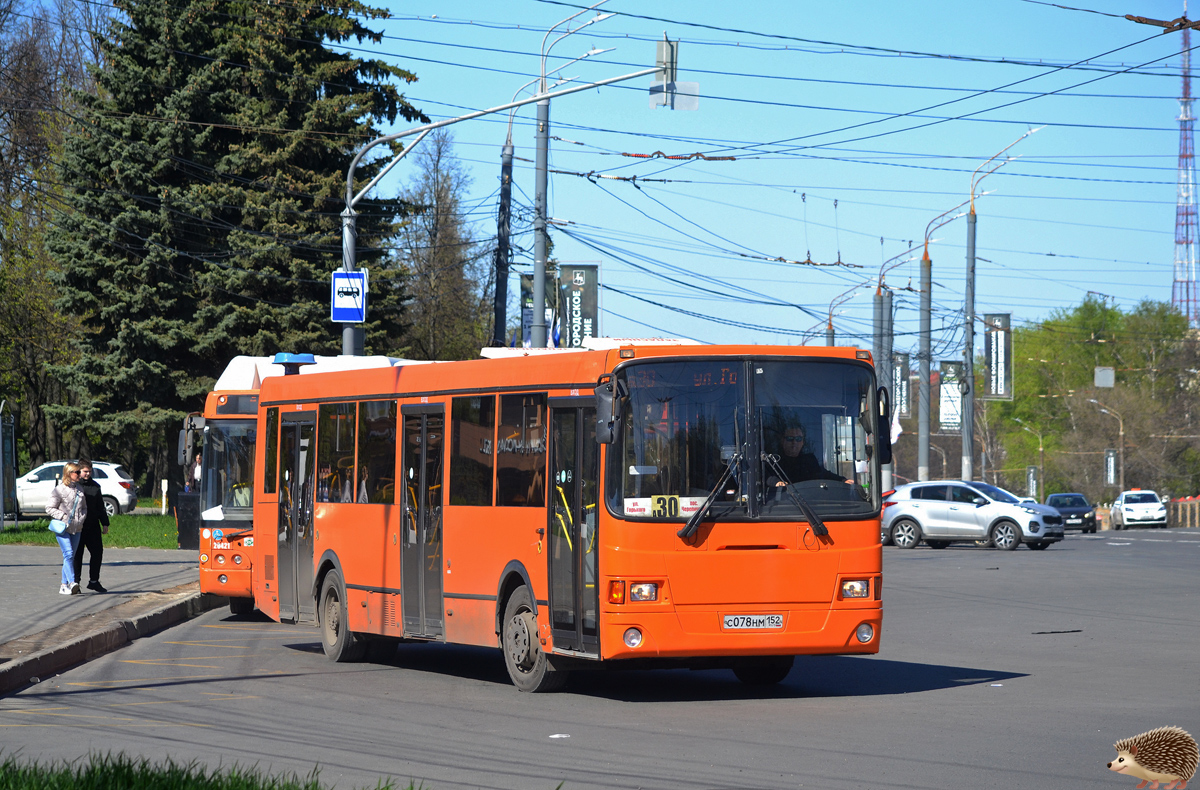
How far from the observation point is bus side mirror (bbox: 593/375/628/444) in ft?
35.5

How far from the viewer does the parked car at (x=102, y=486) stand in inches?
1731

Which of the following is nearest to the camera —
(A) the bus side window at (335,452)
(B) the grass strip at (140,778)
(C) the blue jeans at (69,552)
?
(B) the grass strip at (140,778)

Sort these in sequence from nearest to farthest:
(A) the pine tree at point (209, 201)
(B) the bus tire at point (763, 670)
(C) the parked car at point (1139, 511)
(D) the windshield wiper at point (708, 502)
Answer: (D) the windshield wiper at point (708, 502), (B) the bus tire at point (763, 670), (A) the pine tree at point (209, 201), (C) the parked car at point (1139, 511)

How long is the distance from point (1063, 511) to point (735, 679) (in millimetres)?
48137

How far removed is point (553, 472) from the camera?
11844 mm

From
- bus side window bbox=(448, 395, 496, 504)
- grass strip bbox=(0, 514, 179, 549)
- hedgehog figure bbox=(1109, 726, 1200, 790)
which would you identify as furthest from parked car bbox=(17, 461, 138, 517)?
hedgehog figure bbox=(1109, 726, 1200, 790)

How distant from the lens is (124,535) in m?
33.2

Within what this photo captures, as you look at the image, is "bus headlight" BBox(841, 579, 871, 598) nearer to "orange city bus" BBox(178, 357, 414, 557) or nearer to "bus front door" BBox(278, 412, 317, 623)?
"bus front door" BBox(278, 412, 317, 623)

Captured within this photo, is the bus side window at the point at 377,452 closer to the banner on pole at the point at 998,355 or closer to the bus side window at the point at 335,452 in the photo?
the bus side window at the point at 335,452

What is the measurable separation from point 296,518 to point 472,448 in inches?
157

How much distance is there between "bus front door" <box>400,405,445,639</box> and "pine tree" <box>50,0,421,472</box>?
2982 centimetres

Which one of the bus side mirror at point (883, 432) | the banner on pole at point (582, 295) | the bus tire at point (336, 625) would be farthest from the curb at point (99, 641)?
the banner on pole at point (582, 295)

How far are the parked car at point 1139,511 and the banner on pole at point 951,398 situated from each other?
2038 cm

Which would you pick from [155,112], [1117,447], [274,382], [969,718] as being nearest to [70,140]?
[155,112]
